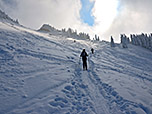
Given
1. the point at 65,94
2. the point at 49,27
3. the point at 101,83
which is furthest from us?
the point at 49,27

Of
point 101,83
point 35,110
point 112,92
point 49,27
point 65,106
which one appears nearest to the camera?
point 35,110

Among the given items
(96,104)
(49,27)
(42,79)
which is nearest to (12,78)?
(42,79)

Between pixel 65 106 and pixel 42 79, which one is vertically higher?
pixel 42 79

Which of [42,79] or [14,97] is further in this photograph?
[42,79]

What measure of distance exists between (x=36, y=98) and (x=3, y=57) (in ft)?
20.8

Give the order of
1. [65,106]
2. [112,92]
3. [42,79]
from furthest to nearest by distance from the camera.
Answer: [42,79]
[112,92]
[65,106]

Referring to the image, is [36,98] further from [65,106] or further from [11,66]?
[11,66]

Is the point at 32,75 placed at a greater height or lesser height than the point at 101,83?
greater

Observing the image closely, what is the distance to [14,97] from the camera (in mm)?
5219

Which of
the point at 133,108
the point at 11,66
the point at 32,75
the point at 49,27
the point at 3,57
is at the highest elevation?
the point at 49,27

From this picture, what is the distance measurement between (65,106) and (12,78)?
394cm

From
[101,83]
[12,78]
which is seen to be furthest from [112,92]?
[12,78]

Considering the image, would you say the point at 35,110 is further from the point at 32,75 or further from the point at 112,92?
the point at 112,92

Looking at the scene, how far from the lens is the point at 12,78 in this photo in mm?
6859
